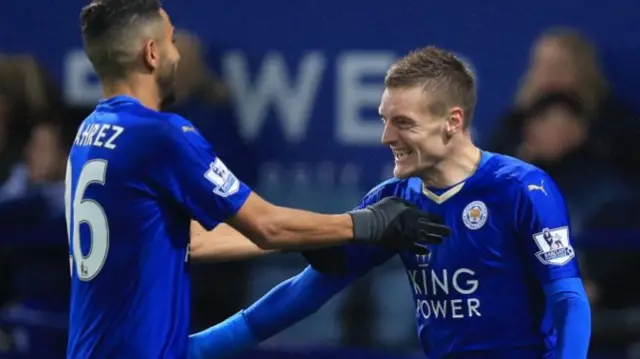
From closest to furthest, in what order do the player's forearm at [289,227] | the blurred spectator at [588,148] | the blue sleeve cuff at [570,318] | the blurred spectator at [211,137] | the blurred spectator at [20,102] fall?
the blue sleeve cuff at [570,318] → the player's forearm at [289,227] → the blurred spectator at [588,148] → the blurred spectator at [211,137] → the blurred spectator at [20,102]

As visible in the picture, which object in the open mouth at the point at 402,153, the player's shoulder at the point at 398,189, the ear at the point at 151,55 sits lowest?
the player's shoulder at the point at 398,189

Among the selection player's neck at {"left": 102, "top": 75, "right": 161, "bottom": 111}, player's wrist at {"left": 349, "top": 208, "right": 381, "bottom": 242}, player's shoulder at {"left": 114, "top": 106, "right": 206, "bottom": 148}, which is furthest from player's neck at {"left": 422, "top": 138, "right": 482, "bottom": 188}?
player's neck at {"left": 102, "top": 75, "right": 161, "bottom": 111}

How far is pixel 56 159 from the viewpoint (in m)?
6.15

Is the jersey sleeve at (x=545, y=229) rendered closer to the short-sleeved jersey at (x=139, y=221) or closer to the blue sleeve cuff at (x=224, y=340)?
the short-sleeved jersey at (x=139, y=221)

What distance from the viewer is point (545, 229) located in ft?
11.1

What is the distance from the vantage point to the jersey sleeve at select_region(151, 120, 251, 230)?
3305mm

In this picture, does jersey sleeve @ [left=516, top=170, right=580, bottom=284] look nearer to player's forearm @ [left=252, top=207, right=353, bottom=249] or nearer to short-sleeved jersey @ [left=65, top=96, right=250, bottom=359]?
player's forearm @ [left=252, top=207, right=353, bottom=249]

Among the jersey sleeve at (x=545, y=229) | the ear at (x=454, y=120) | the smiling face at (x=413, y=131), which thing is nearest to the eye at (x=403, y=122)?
the smiling face at (x=413, y=131)

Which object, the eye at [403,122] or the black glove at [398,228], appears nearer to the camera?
the black glove at [398,228]

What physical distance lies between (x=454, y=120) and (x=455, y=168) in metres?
0.13

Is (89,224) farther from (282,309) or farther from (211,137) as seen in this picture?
(211,137)

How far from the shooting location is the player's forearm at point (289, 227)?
3.41m

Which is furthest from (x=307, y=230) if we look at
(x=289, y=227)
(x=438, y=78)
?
(x=438, y=78)

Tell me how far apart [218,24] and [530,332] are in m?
3.02
